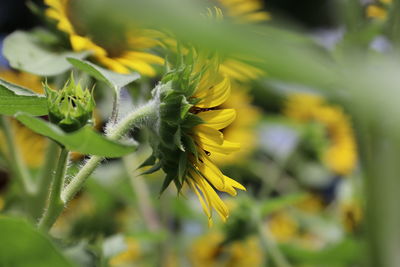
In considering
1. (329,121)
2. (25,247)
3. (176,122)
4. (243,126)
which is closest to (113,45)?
Result: (176,122)

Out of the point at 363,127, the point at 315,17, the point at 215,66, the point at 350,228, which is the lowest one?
the point at 315,17

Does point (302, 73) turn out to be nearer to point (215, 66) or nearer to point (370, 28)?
point (215, 66)

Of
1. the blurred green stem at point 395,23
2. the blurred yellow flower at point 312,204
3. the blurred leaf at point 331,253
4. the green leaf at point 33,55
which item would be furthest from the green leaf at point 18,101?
the blurred yellow flower at point 312,204

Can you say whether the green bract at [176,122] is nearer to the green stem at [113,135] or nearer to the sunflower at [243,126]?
the green stem at [113,135]

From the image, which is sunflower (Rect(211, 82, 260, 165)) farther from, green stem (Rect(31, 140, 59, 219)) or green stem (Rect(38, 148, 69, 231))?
green stem (Rect(38, 148, 69, 231))

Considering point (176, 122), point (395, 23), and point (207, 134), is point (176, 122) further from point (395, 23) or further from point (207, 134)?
point (395, 23)

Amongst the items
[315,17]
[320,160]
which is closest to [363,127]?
[320,160]
